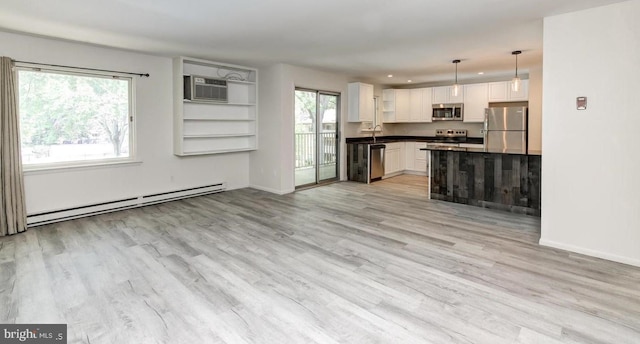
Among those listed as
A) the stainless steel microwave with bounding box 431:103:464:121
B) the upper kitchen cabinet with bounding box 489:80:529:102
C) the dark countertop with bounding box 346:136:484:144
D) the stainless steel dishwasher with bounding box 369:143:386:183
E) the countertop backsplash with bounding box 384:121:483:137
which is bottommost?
the stainless steel dishwasher with bounding box 369:143:386:183

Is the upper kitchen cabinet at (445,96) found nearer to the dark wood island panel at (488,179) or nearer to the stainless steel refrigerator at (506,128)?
the stainless steel refrigerator at (506,128)

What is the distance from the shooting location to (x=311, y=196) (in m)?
6.21

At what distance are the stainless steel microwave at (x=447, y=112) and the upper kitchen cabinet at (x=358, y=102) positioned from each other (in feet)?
5.88

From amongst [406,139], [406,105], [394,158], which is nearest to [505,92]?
[406,105]

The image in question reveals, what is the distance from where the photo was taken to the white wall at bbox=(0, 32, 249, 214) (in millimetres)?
4426

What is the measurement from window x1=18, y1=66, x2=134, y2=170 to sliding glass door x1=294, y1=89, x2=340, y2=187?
300 cm

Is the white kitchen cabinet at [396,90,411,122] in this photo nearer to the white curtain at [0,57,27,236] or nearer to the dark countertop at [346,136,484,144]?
the dark countertop at [346,136,484,144]

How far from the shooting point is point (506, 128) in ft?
22.8

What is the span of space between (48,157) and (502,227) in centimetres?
601

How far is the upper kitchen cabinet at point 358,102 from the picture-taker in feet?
25.4

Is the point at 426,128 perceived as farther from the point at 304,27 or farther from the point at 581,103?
the point at 304,27

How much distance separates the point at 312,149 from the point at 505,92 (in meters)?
4.34

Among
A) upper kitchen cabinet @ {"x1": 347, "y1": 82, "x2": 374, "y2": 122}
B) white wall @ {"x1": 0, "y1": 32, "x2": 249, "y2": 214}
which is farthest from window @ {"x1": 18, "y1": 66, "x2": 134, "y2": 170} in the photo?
upper kitchen cabinet @ {"x1": 347, "y1": 82, "x2": 374, "y2": 122}

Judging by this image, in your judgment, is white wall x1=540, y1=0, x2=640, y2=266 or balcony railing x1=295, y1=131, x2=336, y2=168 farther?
balcony railing x1=295, y1=131, x2=336, y2=168
